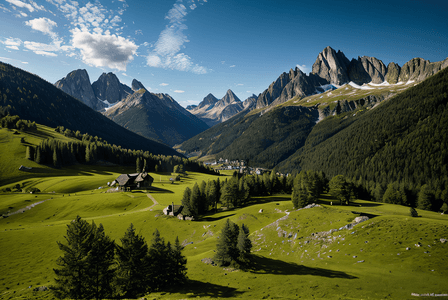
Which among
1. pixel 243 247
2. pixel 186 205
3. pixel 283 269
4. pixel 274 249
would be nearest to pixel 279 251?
pixel 274 249

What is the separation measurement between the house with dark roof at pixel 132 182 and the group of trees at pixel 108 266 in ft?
280

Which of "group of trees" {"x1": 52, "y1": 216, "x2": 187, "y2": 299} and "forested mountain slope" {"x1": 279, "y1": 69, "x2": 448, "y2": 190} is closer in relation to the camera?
"group of trees" {"x1": 52, "y1": 216, "x2": 187, "y2": 299}

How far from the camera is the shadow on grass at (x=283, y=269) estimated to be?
34.4m

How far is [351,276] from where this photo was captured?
3222 cm

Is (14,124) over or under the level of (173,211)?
over

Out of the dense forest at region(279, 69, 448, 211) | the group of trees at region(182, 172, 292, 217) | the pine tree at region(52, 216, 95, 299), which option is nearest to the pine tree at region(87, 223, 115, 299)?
the pine tree at region(52, 216, 95, 299)

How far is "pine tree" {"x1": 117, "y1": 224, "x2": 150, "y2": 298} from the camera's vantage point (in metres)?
30.4

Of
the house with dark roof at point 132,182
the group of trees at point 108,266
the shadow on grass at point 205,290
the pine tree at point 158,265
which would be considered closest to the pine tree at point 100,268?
the group of trees at point 108,266

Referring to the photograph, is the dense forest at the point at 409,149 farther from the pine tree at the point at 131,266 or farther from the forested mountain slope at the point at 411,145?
the pine tree at the point at 131,266

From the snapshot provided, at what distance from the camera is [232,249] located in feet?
135

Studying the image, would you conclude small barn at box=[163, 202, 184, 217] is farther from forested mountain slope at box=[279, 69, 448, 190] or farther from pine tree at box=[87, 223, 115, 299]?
forested mountain slope at box=[279, 69, 448, 190]

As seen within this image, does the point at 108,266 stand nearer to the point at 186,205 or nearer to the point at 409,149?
the point at 186,205

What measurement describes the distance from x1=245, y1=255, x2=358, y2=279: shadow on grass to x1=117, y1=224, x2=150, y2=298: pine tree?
19.6 metres

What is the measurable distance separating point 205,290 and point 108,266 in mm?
15437
